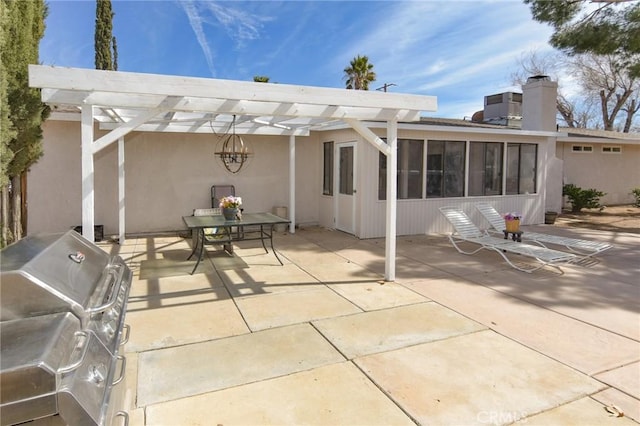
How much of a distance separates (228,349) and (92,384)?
6.97 ft

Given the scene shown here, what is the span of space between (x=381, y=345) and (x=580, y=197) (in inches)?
525

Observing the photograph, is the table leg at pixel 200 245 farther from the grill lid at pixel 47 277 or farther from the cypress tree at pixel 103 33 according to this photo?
the cypress tree at pixel 103 33

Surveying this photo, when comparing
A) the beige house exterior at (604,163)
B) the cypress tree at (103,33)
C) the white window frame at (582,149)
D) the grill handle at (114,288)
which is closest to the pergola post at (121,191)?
the grill handle at (114,288)

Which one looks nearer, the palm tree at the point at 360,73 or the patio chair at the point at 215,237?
the patio chair at the point at 215,237

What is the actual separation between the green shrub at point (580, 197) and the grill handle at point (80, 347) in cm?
1569

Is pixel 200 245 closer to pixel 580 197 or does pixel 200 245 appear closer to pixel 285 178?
pixel 285 178

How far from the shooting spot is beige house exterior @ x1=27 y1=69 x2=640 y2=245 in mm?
8461

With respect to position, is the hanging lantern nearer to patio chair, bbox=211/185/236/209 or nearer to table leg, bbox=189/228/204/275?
patio chair, bbox=211/185/236/209

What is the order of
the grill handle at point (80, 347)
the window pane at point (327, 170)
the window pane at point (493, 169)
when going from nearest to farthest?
1. the grill handle at point (80, 347)
2. the window pane at point (327, 170)
3. the window pane at point (493, 169)

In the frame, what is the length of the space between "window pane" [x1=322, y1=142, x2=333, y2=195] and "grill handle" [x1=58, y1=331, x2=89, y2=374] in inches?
342

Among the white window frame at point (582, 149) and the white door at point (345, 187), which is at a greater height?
the white window frame at point (582, 149)

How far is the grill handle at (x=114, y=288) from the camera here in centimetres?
198

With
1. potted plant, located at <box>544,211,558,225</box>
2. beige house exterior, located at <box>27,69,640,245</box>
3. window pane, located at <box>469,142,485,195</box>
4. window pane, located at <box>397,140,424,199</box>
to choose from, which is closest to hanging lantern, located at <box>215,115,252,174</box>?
beige house exterior, located at <box>27,69,640,245</box>

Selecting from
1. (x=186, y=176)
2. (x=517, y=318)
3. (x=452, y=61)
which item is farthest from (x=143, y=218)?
(x=452, y=61)
